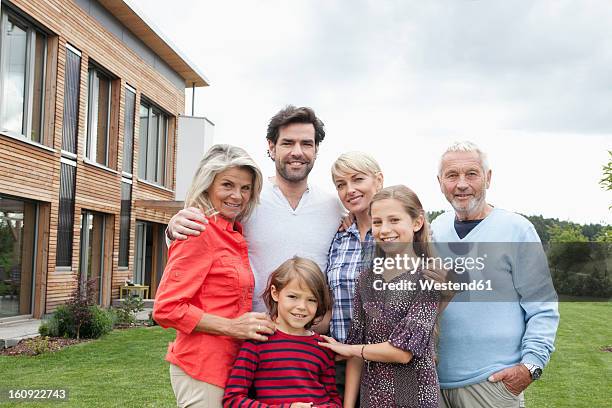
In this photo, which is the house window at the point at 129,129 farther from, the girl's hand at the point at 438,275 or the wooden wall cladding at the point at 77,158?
the girl's hand at the point at 438,275

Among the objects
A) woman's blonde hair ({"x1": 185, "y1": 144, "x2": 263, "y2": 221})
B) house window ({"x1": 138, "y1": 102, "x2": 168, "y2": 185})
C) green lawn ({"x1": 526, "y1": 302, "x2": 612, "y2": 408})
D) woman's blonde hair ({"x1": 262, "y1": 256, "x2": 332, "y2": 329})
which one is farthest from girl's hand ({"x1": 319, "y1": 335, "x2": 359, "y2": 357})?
house window ({"x1": 138, "y1": 102, "x2": 168, "y2": 185})

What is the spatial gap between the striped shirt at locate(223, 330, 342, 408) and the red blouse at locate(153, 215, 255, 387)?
0.13 metres

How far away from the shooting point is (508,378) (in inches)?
110

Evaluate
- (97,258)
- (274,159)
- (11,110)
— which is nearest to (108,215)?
(97,258)

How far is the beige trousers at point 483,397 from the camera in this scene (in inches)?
110

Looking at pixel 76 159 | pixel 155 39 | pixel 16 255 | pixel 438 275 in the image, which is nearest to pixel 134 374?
pixel 16 255

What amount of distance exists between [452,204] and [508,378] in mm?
794

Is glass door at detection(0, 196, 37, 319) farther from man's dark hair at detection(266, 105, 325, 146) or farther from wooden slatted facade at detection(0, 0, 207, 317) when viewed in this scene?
man's dark hair at detection(266, 105, 325, 146)

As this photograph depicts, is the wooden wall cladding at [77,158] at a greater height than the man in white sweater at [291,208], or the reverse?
the wooden wall cladding at [77,158]

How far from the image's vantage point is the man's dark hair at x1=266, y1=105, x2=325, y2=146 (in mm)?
3229

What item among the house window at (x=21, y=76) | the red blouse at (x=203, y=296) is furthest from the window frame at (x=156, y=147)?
the red blouse at (x=203, y=296)

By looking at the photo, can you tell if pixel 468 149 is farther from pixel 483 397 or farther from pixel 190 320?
pixel 190 320

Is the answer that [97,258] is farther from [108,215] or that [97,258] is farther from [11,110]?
[11,110]

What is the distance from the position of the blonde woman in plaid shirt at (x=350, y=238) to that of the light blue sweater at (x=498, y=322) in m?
0.44
